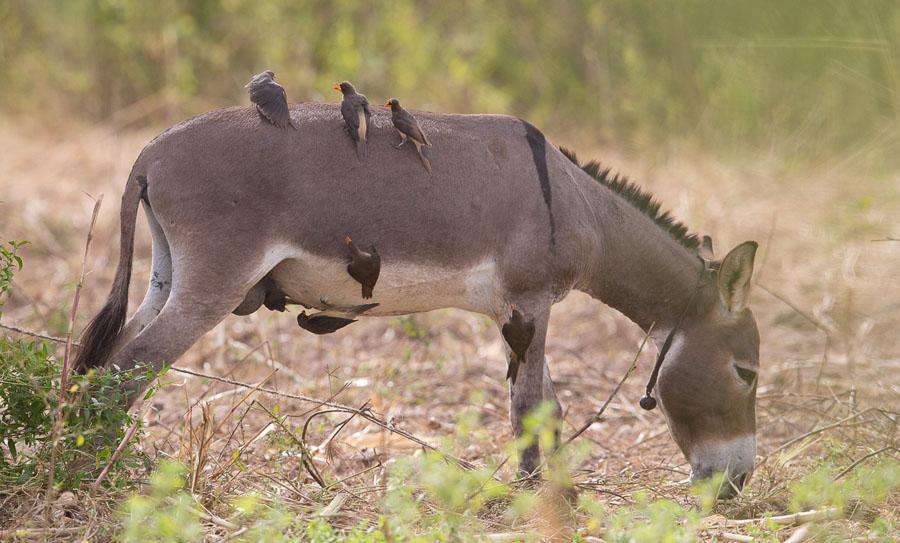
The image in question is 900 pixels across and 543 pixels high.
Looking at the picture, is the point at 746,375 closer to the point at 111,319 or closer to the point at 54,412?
the point at 111,319

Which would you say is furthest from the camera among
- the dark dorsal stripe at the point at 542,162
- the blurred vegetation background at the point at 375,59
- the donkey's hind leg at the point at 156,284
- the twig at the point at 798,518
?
the blurred vegetation background at the point at 375,59

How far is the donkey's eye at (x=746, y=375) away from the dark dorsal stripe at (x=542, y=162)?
107 cm

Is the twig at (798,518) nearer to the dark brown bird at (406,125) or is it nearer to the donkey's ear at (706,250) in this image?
the donkey's ear at (706,250)

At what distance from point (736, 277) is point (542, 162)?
1.01m

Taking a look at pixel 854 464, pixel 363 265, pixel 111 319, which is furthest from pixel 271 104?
pixel 854 464

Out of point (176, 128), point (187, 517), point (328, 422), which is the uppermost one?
point (176, 128)

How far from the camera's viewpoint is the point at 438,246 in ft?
13.9

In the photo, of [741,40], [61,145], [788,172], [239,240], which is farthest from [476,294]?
[61,145]

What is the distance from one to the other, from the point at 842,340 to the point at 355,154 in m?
4.38

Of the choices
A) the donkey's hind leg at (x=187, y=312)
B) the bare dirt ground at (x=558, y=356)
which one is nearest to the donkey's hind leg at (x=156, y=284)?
the donkey's hind leg at (x=187, y=312)

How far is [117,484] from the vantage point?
12.5ft

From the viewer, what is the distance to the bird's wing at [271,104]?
4113 mm

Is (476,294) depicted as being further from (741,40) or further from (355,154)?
(741,40)

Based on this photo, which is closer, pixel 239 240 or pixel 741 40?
pixel 239 240
